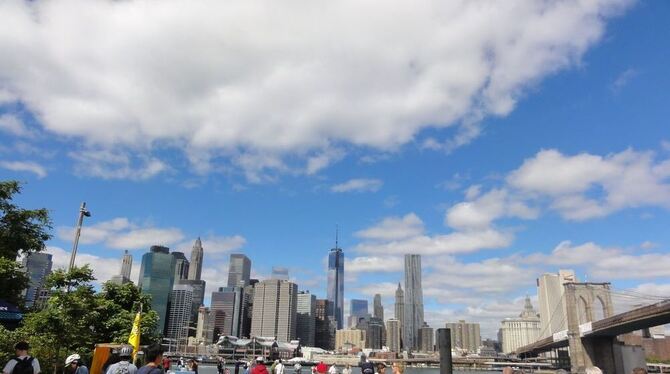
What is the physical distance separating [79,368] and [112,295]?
21.9m

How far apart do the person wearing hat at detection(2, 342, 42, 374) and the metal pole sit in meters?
8.01

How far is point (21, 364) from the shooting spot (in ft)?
27.7

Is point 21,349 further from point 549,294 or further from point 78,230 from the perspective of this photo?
point 549,294

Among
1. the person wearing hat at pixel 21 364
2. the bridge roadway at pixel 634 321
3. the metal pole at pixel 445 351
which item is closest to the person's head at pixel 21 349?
the person wearing hat at pixel 21 364

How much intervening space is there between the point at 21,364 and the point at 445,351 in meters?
8.30

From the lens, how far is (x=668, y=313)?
2269 inches

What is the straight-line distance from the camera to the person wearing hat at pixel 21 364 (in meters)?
8.34

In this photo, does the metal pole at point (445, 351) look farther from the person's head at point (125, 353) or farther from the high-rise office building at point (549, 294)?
the high-rise office building at point (549, 294)

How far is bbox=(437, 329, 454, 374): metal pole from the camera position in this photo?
34.4 feet

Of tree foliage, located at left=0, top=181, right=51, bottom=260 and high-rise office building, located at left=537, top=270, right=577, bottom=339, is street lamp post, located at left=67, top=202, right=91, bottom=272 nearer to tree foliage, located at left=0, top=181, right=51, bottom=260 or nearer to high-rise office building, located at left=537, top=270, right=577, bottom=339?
tree foliage, located at left=0, top=181, right=51, bottom=260

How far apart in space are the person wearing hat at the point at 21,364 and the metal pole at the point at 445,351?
801cm

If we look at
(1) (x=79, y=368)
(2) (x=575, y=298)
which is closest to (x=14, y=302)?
(1) (x=79, y=368)

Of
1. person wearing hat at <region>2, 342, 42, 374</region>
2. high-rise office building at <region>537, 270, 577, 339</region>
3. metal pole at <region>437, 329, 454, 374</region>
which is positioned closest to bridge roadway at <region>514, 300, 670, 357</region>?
metal pole at <region>437, 329, 454, 374</region>

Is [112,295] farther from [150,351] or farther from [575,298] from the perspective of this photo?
[575,298]
